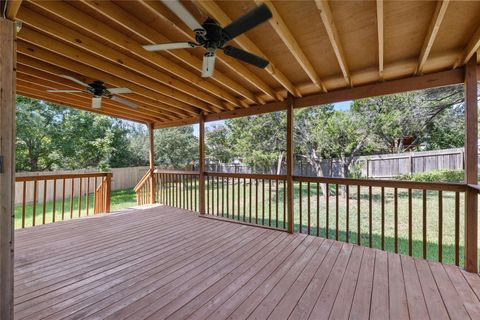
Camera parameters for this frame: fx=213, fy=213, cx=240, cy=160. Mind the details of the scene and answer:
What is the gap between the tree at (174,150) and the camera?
1339cm

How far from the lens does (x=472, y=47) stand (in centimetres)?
209

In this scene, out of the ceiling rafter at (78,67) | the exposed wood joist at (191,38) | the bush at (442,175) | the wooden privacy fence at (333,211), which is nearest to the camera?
the exposed wood joist at (191,38)

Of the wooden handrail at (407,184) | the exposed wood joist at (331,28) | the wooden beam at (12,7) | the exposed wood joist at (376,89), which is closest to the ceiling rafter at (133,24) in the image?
the wooden beam at (12,7)

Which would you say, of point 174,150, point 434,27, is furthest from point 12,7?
point 174,150

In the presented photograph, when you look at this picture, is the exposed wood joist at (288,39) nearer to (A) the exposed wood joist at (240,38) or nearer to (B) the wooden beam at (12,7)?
(A) the exposed wood joist at (240,38)

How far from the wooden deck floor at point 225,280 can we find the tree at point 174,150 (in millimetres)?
10252

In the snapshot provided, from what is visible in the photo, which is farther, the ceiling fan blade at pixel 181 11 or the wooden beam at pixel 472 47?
the wooden beam at pixel 472 47

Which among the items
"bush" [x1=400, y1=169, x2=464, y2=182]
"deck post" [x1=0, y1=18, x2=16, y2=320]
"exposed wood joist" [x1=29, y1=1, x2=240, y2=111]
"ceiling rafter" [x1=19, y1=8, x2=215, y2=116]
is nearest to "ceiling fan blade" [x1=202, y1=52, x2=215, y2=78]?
"exposed wood joist" [x1=29, y1=1, x2=240, y2=111]

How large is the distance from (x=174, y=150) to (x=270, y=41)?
40.0 feet

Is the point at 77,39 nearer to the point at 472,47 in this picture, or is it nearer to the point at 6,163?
the point at 6,163

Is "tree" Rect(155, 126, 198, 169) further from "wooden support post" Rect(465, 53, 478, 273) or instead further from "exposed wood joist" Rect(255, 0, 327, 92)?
"wooden support post" Rect(465, 53, 478, 273)

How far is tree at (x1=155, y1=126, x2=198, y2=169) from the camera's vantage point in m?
13.4

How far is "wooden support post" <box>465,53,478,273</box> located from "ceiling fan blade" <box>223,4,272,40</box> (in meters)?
2.57

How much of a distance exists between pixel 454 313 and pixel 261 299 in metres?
1.57
